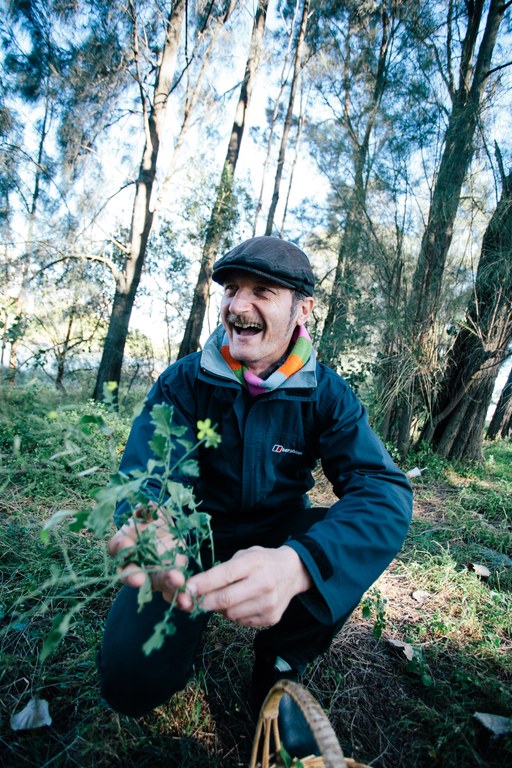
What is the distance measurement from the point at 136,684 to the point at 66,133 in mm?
10224

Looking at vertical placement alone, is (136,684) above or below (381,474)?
below

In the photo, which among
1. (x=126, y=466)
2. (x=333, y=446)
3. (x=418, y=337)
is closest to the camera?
(x=126, y=466)

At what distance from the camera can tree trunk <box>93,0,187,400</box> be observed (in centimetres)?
764

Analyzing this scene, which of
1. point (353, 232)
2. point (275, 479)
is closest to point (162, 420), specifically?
point (275, 479)

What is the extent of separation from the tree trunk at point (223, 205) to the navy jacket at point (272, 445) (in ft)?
24.2

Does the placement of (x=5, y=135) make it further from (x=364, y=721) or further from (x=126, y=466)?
(x=364, y=721)

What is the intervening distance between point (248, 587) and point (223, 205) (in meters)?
9.06

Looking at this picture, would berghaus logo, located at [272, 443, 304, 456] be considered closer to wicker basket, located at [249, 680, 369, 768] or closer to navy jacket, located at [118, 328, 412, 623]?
navy jacket, located at [118, 328, 412, 623]

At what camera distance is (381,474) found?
145 cm

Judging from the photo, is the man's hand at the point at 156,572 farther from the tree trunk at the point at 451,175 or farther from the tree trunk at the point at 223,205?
the tree trunk at the point at 223,205

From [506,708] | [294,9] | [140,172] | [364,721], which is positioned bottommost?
[364,721]

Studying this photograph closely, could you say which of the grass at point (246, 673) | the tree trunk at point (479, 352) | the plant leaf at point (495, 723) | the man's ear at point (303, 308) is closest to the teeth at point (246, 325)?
the man's ear at point (303, 308)

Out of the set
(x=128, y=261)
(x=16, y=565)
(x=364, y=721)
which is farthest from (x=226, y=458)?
(x=128, y=261)

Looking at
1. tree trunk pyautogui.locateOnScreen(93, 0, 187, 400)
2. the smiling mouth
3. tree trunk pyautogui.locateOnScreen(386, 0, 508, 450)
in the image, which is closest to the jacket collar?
the smiling mouth
